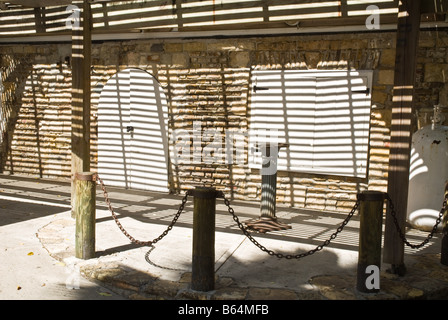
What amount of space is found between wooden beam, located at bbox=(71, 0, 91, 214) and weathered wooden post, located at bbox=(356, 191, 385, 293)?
13.4ft

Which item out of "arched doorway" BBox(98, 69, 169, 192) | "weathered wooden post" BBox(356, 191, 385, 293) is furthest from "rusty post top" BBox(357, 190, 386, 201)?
"arched doorway" BBox(98, 69, 169, 192)

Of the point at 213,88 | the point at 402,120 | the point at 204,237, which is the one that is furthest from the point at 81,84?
the point at 402,120

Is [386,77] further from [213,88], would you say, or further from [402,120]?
[213,88]

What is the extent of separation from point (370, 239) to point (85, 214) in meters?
3.06

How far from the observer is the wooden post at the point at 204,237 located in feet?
14.2

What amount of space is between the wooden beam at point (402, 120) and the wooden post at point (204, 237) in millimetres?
2048

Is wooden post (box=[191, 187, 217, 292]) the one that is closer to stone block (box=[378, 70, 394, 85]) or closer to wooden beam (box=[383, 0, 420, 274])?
wooden beam (box=[383, 0, 420, 274])

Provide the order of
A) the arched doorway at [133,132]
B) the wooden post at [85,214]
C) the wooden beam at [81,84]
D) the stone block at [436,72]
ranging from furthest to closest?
the arched doorway at [133,132], the stone block at [436,72], the wooden beam at [81,84], the wooden post at [85,214]

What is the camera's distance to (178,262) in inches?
208

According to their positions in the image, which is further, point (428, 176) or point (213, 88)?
point (213, 88)

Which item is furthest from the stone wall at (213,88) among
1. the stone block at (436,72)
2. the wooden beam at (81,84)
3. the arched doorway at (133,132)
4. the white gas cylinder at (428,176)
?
the wooden beam at (81,84)

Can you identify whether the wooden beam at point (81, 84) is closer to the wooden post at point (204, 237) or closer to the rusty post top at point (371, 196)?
the wooden post at point (204, 237)
